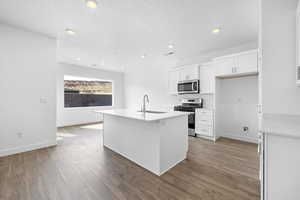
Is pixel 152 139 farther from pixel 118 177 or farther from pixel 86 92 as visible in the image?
pixel 86 92

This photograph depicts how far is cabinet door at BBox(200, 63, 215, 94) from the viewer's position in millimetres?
3688

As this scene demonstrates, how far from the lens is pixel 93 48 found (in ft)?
12.4

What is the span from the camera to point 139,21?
7.95 feet

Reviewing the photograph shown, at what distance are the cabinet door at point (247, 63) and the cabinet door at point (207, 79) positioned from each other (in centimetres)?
65

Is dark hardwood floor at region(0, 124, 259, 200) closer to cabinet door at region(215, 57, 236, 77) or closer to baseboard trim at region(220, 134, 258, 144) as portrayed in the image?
baseboard trim at region(220, 134, 258, 144)

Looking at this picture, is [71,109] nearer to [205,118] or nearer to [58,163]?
[58,163]

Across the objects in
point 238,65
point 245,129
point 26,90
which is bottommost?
point 245,129

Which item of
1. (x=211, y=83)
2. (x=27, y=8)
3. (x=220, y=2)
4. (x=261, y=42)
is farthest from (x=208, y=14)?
(x=27, y=8)

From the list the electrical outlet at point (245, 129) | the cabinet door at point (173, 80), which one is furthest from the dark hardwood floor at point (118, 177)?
the cabinet door at point (173, 80)

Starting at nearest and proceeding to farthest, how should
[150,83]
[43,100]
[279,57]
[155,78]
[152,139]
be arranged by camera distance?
[279,57], [152,139], [43,100], [155,78], [150,83]

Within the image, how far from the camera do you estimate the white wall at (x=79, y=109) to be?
16.9ft

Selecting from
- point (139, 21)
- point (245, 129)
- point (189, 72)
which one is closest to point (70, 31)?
point (139, 21)

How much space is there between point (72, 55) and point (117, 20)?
2.86m

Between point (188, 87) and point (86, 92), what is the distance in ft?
15.6
